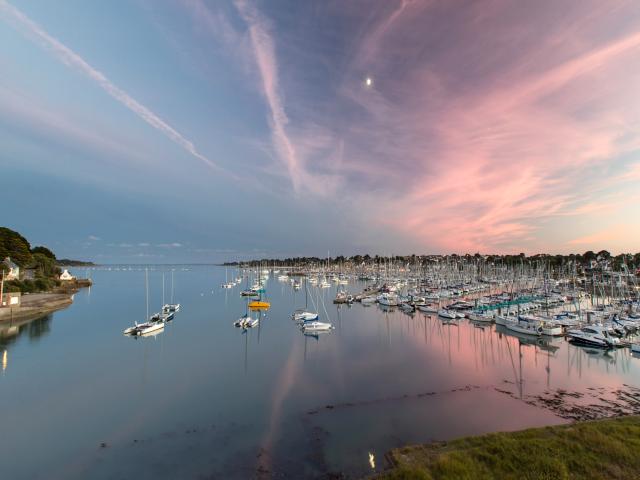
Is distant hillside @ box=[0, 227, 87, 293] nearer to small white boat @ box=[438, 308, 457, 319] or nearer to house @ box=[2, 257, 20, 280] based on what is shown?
house @ box=[2, 257, 20, 280]

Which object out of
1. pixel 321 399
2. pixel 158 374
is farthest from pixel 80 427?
pixel 321 399

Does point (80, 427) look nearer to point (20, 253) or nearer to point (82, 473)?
point (82, 473)

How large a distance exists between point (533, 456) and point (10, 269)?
92608 millimetres

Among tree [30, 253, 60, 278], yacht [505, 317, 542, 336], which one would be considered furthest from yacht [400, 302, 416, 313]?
tree [30, 253, 60, 278]

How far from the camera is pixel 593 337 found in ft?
122

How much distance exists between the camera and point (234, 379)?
90.1 feet

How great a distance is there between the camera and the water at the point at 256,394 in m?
15.9

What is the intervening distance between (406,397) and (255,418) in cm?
1069

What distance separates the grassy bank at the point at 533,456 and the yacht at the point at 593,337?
28159mm

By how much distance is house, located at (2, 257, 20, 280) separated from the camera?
6671cm

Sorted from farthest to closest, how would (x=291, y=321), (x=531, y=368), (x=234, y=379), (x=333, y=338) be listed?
(x=291, y=321), (x=333, y=338), (x=531, y=368), (x=234, y=379)

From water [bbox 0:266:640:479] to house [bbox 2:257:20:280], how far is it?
31.9m

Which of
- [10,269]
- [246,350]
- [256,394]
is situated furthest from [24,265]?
[256,394]

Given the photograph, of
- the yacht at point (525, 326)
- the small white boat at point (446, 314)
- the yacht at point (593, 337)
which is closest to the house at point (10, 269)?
the small white boat at point (446, 314)
